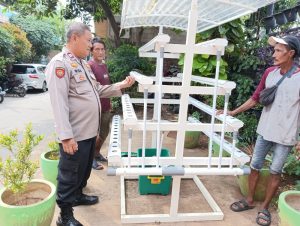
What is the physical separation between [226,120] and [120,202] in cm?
148

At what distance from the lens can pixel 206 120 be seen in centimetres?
586

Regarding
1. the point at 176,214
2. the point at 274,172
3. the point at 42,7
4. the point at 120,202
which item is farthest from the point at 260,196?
the point at 42,7

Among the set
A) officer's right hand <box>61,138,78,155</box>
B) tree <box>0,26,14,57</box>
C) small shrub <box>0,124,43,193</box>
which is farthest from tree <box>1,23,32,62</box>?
officer's right hand <box>61,138,78,155</box>

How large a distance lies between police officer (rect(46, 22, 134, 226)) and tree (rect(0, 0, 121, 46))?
19.7 feet

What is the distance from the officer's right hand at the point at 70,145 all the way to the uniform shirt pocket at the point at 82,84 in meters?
0.41

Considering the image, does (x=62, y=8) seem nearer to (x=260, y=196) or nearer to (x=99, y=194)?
(x=99, y=194)

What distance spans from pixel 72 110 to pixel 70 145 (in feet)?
0.96

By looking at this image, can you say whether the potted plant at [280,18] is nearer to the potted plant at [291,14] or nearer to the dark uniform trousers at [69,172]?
the potted plant at [291,14]

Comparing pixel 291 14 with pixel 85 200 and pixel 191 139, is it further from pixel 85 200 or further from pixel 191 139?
pixel 85 200

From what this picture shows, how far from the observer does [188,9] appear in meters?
2.76

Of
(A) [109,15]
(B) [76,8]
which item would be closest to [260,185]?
(A) [109,15]

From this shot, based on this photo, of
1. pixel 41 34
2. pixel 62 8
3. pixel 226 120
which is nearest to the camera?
pixel 226 120

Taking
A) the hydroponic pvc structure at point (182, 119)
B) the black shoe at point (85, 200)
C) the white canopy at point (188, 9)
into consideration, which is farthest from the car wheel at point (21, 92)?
the hydroponic pvc structure at point (182, 119)

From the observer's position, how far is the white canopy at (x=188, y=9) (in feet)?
7.64
